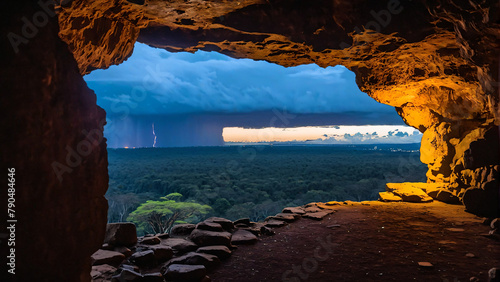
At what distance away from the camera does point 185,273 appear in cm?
411

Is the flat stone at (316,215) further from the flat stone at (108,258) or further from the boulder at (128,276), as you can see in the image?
the boulder at (128,276)

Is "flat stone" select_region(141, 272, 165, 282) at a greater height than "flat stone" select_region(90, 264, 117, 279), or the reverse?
"flat stone" select_region(141, 272, 165, 282)

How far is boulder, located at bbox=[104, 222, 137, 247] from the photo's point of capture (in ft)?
17.7

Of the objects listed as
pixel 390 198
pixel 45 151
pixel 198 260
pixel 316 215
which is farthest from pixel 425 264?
pixel 390 198

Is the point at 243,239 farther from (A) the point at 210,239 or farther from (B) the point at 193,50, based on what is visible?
(B) the point at 193,50

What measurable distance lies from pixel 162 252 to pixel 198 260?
0.72 meters

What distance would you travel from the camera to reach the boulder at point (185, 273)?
4090 mm

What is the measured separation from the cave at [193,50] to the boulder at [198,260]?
1668 millimetres

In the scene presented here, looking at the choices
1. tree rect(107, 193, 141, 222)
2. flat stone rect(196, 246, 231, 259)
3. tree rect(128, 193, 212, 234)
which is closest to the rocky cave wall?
flat stone rect(196, 246, 231, 259)

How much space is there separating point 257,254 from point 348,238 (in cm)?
193

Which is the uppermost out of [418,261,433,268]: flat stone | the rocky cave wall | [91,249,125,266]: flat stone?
the rocky cave wall

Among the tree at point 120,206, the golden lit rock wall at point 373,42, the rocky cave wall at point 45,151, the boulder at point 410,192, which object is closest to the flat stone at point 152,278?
the rocky cave wall at point 45,151

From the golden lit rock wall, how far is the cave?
1.1 inches

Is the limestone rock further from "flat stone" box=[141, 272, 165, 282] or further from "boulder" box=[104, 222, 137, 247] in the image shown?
"flat stone" box=[141, 272, 165, 282]
